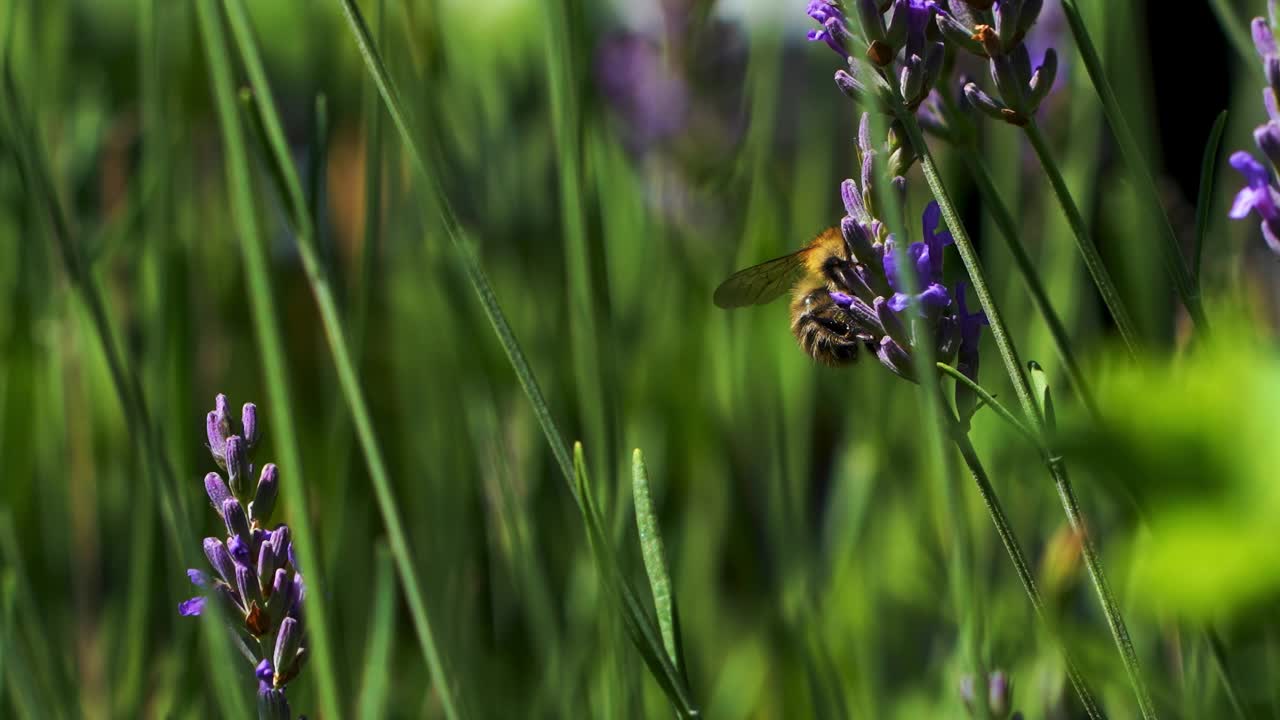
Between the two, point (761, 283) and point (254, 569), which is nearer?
point (254, 569)

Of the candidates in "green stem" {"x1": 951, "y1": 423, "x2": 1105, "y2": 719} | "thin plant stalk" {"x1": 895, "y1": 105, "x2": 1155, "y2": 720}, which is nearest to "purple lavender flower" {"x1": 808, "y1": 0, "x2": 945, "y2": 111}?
"thin plant stalk" {"x1": 895, "y1": 105, "x2": 1155, "y2": 720}

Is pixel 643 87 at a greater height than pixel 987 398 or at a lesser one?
greater

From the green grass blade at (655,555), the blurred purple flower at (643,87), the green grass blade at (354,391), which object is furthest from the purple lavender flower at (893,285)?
the blurred purple flower at (643,87)

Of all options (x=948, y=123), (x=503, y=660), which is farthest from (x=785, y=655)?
(x=948, y=123)

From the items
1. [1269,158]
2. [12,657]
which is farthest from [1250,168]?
[12,657]

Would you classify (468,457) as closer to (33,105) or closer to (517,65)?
(33,105)

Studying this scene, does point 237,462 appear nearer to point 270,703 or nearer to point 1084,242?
point 270,703

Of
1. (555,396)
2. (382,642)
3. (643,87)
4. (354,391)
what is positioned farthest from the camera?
(643,87)
